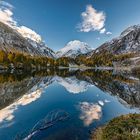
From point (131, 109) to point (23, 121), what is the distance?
23.2 metres

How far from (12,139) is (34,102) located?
88.3 ft

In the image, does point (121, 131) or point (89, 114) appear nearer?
point (121, 131)

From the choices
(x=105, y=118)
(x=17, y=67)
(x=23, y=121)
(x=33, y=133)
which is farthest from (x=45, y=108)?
(x=17, y=67)

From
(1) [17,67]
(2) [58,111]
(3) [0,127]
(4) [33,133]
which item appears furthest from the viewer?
(1) [17,67]

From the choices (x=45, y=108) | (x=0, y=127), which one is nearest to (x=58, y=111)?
(x=45, y=108)

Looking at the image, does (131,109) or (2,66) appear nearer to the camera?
(131,109)

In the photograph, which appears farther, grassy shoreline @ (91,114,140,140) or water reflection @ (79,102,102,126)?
water reflection @ (79,102,102,126)

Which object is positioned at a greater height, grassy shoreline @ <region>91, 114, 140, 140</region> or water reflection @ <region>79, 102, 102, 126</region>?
grassy shoreline @ <region>91, 114, 140, 140</region>

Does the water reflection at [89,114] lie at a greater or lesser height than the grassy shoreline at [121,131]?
lesser

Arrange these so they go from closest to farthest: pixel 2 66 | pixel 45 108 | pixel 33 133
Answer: pixel 33 133, pixel 45 108, pixel 2 66

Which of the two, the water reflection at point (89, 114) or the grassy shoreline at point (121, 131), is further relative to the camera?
the water reflection at point (89, 114)

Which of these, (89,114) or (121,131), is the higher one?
(121,131)

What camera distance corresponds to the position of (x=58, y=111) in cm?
4762

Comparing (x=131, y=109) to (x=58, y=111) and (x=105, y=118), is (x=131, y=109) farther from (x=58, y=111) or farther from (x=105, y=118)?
(x=58, y=111)
